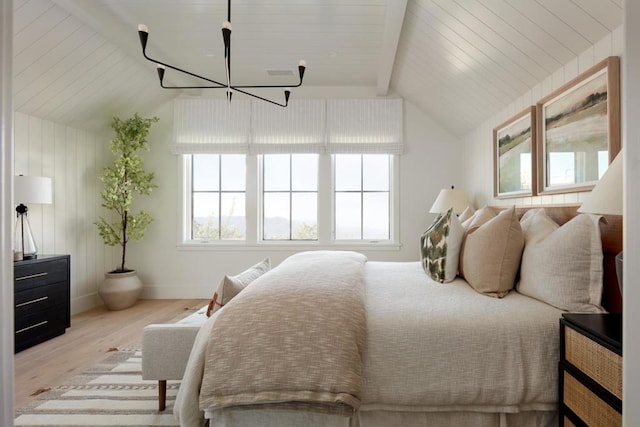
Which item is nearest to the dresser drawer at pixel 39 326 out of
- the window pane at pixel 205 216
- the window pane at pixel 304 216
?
the window pane at pixel 205 216

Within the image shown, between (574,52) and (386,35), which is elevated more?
(386,35)

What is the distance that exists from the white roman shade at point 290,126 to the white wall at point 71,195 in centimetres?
103

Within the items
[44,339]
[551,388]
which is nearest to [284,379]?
[551,388]

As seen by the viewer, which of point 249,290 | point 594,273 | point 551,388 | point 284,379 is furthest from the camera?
point 249,290

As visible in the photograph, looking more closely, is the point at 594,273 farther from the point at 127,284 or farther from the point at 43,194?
the point at 127,284

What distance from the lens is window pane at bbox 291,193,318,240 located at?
4555 mm

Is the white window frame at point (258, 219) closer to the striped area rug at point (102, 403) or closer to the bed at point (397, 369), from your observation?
the striped area rug at point (102, 403)

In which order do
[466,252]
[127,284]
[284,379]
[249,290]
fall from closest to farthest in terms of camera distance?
1. [284,379]
2. [249,290]
3. [466,252]
4. [127,284]

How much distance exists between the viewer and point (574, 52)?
2092mm

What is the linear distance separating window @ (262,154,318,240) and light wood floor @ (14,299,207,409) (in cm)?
137

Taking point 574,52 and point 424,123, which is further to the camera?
point 424,123

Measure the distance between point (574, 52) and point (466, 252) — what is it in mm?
1396

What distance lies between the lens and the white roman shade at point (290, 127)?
4.40 meters

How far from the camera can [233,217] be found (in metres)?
4.59
